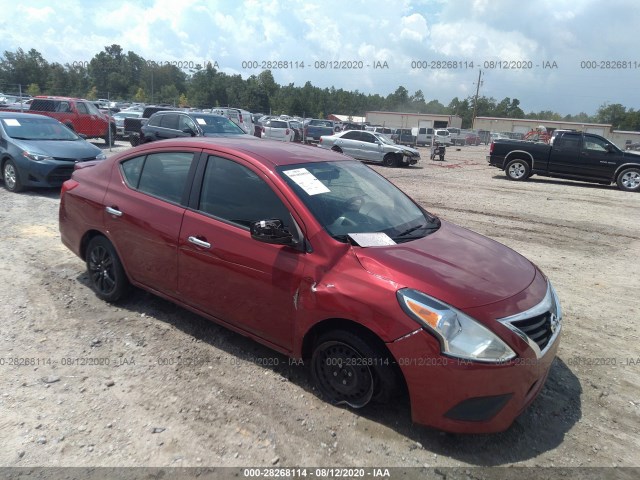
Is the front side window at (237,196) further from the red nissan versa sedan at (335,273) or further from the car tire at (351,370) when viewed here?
the car tire at (351,370)

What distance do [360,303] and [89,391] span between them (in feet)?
6.57

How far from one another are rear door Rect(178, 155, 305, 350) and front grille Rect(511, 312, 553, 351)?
1.38 m

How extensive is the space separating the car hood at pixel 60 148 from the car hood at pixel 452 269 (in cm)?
847

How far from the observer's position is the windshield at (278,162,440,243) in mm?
3225

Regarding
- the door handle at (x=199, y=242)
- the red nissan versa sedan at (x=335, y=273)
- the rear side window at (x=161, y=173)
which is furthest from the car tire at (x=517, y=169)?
the door handle at (x=199, y=242)

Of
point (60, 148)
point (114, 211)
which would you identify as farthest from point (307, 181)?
point (60, 148)

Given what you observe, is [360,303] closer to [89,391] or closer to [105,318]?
[89,391]

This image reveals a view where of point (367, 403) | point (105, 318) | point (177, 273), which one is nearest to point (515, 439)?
point (367, 403)

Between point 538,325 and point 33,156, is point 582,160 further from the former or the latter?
point 33,156

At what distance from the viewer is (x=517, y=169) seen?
17078 mm

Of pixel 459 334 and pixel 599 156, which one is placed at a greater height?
pixel 599 156

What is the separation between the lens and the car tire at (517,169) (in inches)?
666

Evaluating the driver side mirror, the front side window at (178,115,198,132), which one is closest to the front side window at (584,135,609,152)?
the front side window at (178,115,198,132)

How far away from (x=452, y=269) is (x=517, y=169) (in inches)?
623
